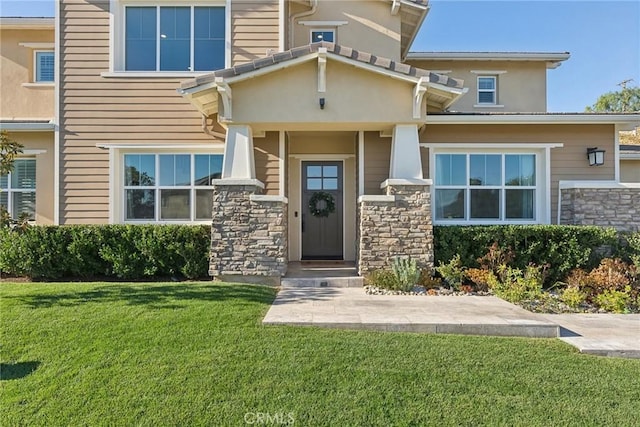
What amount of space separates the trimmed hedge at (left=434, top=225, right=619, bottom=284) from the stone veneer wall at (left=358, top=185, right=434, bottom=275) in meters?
0.48

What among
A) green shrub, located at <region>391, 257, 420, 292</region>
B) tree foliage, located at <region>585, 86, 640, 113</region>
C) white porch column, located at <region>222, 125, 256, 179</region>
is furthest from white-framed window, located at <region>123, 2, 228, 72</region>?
tree foliage, located at <region>585, 86, 640, 113</region>

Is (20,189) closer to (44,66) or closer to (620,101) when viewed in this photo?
(44,66)

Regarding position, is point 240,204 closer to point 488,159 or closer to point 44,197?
point 44,197

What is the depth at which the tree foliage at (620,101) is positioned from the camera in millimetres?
41250

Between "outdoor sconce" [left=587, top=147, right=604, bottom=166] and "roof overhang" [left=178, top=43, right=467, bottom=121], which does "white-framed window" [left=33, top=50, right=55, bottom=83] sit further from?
"outdoor sconce" [left=587, top=147, right=604, bottom=166]

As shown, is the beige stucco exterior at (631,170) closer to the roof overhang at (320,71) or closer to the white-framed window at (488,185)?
the white-framed window at (488,185)

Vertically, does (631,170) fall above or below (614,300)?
above

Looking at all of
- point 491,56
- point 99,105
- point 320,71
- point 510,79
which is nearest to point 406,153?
point 320,71

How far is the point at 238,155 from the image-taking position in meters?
7.80

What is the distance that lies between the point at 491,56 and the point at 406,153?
24.9 feet

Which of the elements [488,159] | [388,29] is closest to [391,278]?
[488,159]

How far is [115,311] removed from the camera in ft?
17.4

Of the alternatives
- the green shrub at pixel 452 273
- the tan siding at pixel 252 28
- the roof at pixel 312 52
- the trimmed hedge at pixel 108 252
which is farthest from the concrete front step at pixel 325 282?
the tan siding at pixel 252 28

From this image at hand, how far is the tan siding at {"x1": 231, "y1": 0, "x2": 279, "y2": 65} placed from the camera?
9.11 metres
